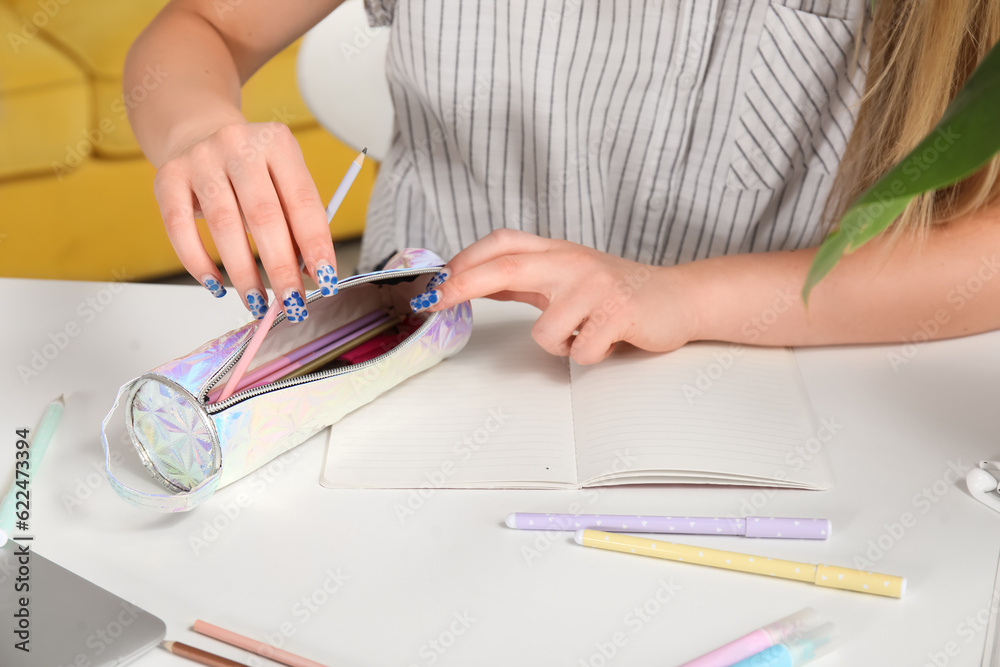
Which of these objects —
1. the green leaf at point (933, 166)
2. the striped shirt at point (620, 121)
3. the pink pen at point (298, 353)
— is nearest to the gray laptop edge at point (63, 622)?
the pink pen at point (298, 353)

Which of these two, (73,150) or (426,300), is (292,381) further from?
(73,150)

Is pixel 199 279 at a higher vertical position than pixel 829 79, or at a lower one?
lower

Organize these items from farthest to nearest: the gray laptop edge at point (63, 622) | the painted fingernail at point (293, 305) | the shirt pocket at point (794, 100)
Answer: the shirt pocket at point (794, 100) < the painted fingernail at point (293, 305) < the gray laptop edge at point (63, 622)

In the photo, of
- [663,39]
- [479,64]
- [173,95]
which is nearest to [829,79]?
[663,39]

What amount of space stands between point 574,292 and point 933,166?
37cm

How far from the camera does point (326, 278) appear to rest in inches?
19.3

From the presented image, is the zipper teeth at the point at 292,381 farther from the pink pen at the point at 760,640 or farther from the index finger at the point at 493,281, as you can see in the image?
the pink pen at the point at 760,640

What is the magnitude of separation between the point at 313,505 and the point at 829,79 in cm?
57

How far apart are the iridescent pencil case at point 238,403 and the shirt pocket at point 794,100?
367mm

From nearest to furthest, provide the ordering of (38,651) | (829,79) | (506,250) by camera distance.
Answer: (38,651)
(506,250)
(829,79)

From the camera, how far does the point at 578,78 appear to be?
79cm

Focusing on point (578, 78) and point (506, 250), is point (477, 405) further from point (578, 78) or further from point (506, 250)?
point (578, 78)

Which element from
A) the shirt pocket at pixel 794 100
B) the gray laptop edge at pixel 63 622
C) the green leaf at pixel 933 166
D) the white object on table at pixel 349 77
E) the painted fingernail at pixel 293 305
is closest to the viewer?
the green leaf at pixel 933 166

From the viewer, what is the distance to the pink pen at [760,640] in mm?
394
